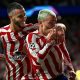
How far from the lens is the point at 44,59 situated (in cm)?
682

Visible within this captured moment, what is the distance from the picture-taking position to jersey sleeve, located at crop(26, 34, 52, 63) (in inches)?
264

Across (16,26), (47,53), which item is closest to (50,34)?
(47,53)

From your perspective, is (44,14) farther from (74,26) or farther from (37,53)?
(74,26)

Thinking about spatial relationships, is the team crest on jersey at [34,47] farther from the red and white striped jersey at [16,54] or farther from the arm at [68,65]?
the red and white striped jersey at [16,54]

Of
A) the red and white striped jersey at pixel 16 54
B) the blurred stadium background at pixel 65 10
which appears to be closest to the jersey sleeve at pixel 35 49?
the red and white striped jersey at pixel 16 54

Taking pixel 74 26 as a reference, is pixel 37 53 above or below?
above

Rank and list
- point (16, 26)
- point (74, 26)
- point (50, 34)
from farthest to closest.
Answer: point (74, 26) < point (16, 26) < point (50, 34)

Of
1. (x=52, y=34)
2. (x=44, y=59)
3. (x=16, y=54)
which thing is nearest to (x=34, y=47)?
(x=44, y=59)

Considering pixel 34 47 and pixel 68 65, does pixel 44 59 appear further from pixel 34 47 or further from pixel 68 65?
pixel 68 65

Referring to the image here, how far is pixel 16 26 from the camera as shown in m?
7.66

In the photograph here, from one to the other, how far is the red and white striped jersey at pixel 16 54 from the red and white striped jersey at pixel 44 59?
626 millimetres

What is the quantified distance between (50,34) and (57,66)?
1.41ft

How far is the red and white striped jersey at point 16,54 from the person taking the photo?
7.69 m

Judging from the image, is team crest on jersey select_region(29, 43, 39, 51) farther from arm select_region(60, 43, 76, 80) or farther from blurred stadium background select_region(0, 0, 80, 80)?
blurred stadium background select_region(0, 0, 80, 80)
